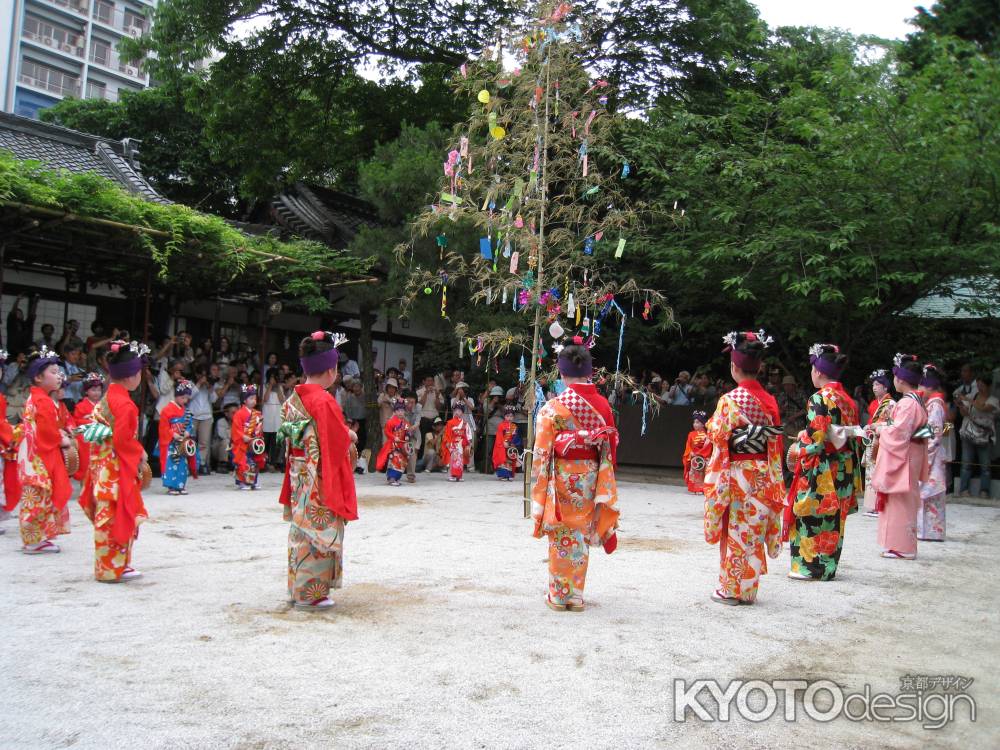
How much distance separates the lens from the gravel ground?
3420mm

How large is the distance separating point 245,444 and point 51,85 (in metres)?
39.2

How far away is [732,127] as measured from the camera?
1472cm

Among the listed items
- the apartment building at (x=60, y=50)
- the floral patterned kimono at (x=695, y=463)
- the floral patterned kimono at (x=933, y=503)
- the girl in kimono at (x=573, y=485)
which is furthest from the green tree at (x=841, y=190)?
the apartment building at (x=60, y=50)

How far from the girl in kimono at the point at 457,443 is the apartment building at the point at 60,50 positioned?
32297 mm

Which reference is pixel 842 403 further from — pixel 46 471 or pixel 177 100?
pixel 177 100

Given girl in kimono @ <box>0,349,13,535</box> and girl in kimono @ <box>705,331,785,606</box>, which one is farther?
girl in kimono @ <box>0,349,13,535</box>

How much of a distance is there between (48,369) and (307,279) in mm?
7493

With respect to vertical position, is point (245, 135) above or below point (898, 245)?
above

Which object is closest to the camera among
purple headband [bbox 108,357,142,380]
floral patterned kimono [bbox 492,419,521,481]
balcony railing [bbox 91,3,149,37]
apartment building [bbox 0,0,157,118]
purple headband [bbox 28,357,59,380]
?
purple headband [bbox 108,357,142,380]

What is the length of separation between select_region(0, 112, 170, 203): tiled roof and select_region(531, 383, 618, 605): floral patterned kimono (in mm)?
11294

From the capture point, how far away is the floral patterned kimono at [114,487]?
5.99m

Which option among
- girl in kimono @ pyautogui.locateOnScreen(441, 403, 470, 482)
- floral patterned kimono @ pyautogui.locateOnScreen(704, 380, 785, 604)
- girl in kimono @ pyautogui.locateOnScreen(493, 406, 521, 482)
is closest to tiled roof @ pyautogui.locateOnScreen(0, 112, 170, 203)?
girl in kimono @ pyautogui.locateOnScreen(441, 403, 470, 482)

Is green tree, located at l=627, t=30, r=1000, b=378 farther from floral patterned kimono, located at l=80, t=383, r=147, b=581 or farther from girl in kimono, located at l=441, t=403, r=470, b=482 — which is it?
floral patterned kimono, located at l=80, t=383, r=147, b=581

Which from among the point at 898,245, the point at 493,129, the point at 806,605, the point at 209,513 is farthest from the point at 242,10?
the point at 806,605
